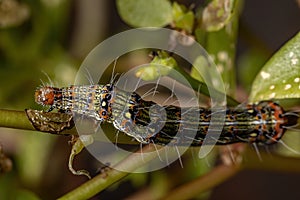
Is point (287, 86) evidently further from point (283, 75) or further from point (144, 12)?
point (144, 12)

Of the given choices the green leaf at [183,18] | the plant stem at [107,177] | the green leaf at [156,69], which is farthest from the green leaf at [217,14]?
the plant stem at [107,177]

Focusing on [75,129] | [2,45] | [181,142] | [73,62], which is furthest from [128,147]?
[75,129]

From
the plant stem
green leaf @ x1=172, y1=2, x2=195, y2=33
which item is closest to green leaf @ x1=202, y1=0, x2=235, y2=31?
green leaf @ x1=172, y1=2, x2=195, y2=33

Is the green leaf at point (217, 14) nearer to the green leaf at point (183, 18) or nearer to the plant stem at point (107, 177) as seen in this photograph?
the green leaf at point (183, 18)

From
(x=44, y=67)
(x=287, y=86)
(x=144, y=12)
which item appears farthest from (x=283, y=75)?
(x=44, y=67)

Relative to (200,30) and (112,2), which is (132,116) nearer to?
(200,30)
